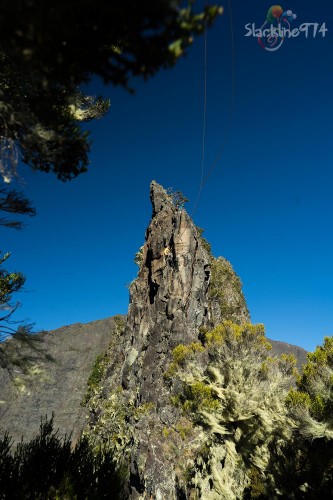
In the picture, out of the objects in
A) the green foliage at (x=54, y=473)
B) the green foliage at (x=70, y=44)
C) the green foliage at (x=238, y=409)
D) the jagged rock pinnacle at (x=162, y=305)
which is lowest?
the green foliage at (x=54, y=473)

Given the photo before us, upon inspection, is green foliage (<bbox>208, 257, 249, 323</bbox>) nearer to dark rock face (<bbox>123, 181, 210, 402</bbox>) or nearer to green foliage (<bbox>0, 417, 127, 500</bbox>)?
dark rock face (<bbox>123, 181, 210, 402</bbox>)

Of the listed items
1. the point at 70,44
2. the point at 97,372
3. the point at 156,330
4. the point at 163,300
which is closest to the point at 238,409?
the point at 70,44

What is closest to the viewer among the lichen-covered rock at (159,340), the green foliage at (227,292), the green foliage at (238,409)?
the green foliage at (238,409)

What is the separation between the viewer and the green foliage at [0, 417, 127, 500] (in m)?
8.66

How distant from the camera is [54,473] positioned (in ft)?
33.6

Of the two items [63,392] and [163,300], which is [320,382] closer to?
[163,300]

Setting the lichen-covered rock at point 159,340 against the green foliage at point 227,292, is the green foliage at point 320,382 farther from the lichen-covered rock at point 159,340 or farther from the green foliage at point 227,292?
the green foliage at point 227,292

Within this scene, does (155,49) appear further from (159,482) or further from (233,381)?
(159,482)

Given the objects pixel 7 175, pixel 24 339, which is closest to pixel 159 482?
pixel 24 339

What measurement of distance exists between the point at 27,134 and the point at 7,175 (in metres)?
0.84

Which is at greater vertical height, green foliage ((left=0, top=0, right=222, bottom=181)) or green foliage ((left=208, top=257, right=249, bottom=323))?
green foliage ((left=208, top=257, right=249, bottom=323))

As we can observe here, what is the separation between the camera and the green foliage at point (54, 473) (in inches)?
341

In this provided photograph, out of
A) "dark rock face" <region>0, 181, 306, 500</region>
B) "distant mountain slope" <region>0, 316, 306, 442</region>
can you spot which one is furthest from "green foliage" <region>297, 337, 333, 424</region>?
"distant mountain slope" <region>0, 316, 306, 442</region>

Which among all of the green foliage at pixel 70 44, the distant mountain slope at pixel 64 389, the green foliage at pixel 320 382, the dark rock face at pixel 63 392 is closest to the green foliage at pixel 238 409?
the green foliage at pixel 320 382
